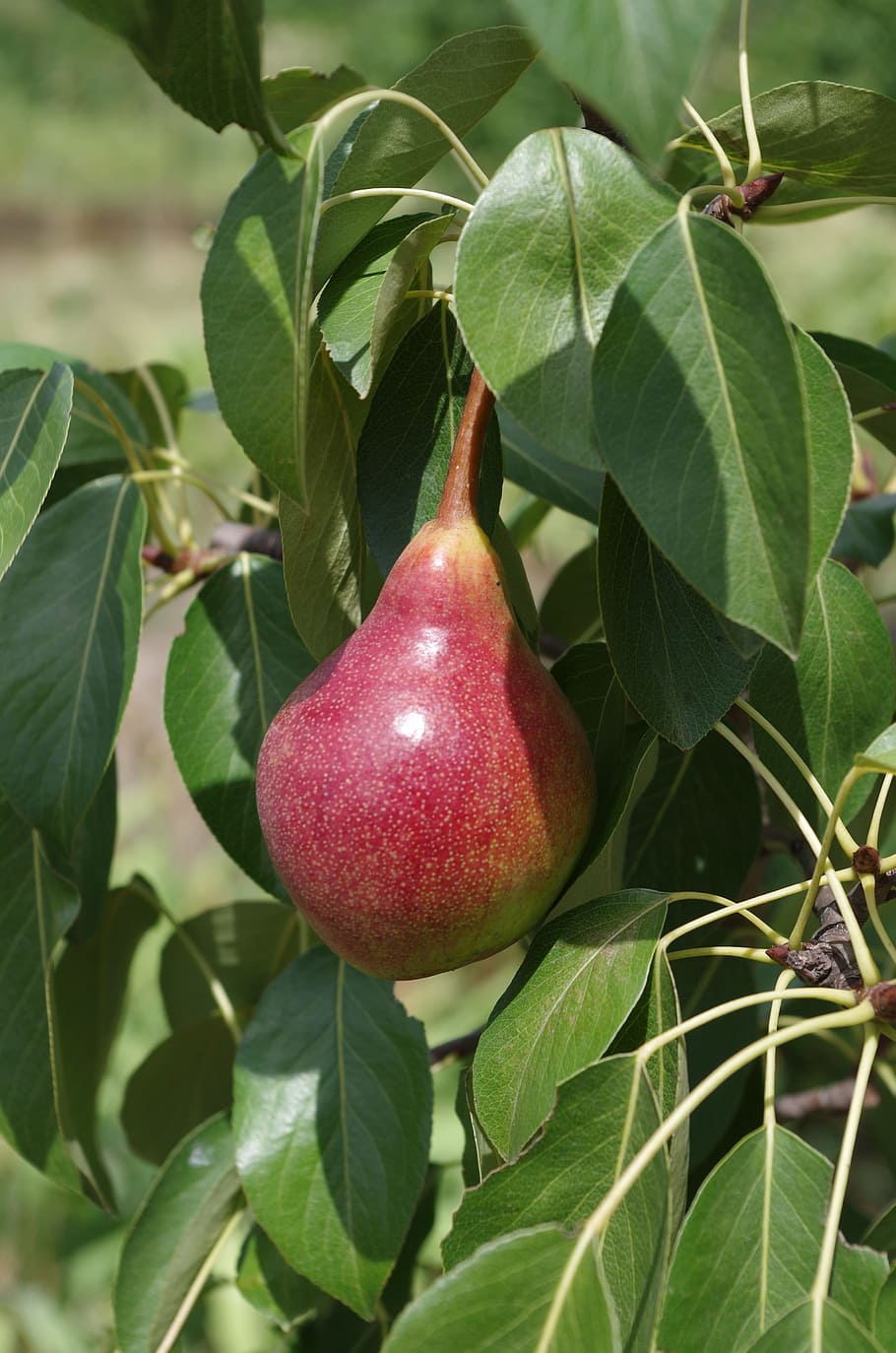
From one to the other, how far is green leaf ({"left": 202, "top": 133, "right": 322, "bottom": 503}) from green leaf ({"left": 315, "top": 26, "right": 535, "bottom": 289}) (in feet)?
0.27

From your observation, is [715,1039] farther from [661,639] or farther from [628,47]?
[628,47]

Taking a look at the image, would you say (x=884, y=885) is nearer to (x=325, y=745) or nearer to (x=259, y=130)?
(x=325, y=745)

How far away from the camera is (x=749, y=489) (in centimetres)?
45

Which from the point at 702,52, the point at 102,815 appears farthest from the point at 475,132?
the point at 702,52

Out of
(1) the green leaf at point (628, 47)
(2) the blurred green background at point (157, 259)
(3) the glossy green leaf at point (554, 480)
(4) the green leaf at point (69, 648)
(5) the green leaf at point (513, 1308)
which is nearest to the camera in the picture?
(1) the green leaf at point (628, 47)

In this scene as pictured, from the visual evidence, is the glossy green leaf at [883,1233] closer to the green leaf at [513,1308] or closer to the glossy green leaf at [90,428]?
the green leaf at [513,1308]

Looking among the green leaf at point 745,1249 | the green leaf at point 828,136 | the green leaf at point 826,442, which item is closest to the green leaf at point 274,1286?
the green leaf at point 745,1249

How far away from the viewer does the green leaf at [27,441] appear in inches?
23.2

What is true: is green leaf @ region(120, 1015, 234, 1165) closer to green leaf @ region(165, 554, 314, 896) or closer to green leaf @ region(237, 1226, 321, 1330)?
green leaf @ region(237, 1226, 321, 1330)

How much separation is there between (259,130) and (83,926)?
52cm

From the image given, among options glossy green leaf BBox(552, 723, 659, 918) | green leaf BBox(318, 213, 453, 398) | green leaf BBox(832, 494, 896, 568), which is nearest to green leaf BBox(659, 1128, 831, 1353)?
glossy green leaf BBox(552, 723, 659, 918)

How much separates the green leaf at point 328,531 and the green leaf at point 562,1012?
0.59 ft

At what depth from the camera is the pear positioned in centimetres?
51

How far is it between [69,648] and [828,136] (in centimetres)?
45
